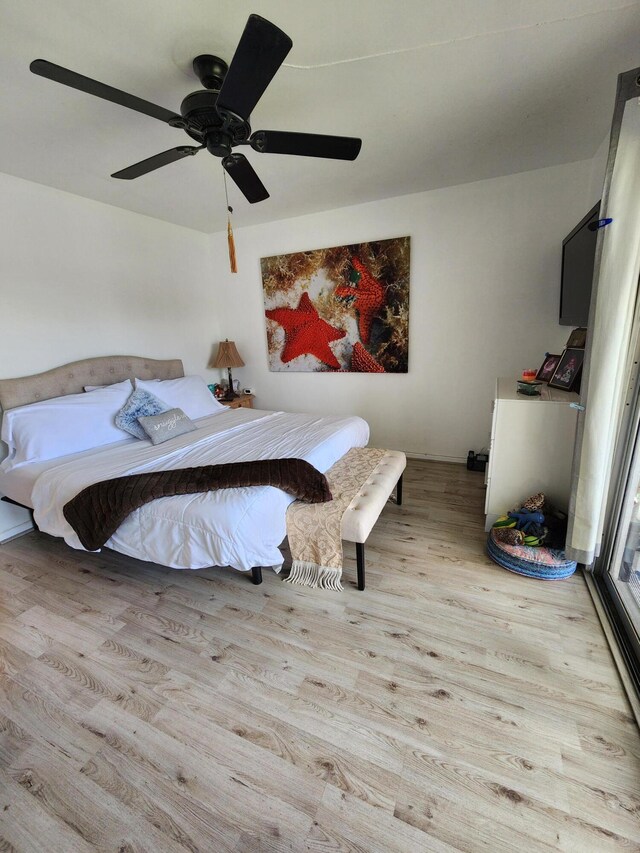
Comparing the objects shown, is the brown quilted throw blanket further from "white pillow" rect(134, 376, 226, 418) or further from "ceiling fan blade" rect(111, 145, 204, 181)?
"ceiling fan blade" rect(111, 145, 204, 181)

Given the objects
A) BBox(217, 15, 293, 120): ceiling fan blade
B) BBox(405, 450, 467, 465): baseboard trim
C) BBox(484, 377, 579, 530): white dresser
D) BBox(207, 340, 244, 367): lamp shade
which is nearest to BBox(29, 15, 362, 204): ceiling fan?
BBox(217, 15, 293, 120): ceiling fan blade

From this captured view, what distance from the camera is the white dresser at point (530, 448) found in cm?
202

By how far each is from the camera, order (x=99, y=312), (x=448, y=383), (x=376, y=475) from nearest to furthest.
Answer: (x=376, y=475)
(x=99, y=312)
(x=448, y=383)

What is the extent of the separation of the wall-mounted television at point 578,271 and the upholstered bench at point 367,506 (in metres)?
1.38

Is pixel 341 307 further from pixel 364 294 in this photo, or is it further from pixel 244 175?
pixel 244 175

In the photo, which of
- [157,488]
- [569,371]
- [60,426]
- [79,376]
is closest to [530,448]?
[569,371]

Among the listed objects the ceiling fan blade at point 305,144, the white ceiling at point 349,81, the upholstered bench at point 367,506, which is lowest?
the upholstered bench at point 367,506

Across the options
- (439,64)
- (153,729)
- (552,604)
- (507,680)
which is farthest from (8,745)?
(439,64)

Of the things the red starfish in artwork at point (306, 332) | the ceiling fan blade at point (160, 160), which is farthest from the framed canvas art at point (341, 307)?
the ceiling fan blade at point (160, 160)

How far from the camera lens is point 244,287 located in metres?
4.05

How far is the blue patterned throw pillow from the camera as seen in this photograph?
8.72 feet

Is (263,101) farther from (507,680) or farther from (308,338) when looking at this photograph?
(507,680)

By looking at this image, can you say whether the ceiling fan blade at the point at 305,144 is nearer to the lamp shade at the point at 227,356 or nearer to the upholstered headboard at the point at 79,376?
the upholstered headboard at the point at 79,376

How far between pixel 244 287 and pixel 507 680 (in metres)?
4.07
